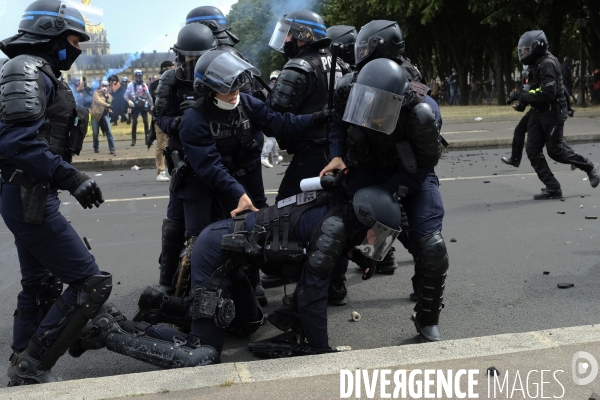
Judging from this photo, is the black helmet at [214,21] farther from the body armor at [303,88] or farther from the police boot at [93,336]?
the police boot at [93,336]

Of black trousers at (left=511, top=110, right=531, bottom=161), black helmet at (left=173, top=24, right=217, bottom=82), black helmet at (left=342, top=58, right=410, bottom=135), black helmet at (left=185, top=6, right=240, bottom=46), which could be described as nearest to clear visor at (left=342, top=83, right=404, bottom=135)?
black helmet at (left=342, top=58, right=410, bottom=135)

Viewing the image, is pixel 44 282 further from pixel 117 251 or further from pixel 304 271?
pixel 117 251

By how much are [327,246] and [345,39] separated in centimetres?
229

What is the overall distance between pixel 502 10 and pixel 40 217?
26.0 m

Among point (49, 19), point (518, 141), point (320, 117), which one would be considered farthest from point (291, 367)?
point (518, 141)

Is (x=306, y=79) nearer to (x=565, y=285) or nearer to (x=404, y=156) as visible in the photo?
(x=404, y=156)

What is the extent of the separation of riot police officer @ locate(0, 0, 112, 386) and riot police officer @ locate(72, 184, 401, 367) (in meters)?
0.27

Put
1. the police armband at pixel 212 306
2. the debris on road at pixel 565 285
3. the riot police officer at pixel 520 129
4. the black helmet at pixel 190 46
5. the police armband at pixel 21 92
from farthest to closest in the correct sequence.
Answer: the riot police officer at pixel 520 129 < the debris on road at pixel 565 285 < the black helmet at pixel 190 46 < the police armband at pixel 212 306 < the police armband at pixel 21 92

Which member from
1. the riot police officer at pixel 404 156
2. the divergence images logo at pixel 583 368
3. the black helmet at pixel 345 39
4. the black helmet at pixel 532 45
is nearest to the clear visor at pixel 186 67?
the black helmet at pixel 345 39

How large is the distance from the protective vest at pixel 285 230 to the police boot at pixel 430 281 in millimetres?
611

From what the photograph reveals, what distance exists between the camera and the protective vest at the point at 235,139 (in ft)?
15.3

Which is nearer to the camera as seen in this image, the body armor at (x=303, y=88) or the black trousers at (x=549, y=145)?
the body armor at (x=303, y=88)

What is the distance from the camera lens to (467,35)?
120 ft

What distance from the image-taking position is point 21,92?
3.46 m
